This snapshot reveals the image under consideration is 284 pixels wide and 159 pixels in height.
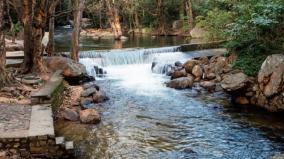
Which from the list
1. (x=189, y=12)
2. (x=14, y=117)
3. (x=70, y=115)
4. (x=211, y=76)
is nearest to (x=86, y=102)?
(x=70, y=115)

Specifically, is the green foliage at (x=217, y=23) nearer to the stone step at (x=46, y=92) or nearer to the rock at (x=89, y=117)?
the rock at (x=89, y=117)

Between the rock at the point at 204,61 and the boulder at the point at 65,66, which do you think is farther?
the rock at the point at 204,61

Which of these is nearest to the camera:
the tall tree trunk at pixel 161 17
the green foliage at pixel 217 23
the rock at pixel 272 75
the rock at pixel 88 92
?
the rock at pixel 272 75

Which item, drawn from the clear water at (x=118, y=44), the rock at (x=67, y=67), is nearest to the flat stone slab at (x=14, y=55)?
the rock at (x=67, y=67)

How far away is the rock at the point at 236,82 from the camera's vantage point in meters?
11.9

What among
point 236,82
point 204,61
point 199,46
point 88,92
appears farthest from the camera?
point 199,46

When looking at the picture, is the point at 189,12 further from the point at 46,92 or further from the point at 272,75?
the point at 46,92

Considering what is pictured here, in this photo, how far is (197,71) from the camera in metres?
15.8

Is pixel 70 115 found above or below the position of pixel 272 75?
below

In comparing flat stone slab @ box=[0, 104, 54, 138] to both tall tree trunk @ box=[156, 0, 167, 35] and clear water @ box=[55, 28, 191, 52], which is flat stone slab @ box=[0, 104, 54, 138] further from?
tall tree trunk @ box=[156, 0, 167, 35]

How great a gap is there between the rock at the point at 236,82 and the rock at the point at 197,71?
3361mm

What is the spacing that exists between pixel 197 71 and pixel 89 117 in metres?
6.61

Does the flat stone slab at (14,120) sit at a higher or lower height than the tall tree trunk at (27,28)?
lower

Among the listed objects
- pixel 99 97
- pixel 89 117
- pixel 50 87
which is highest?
pixel 50 87
